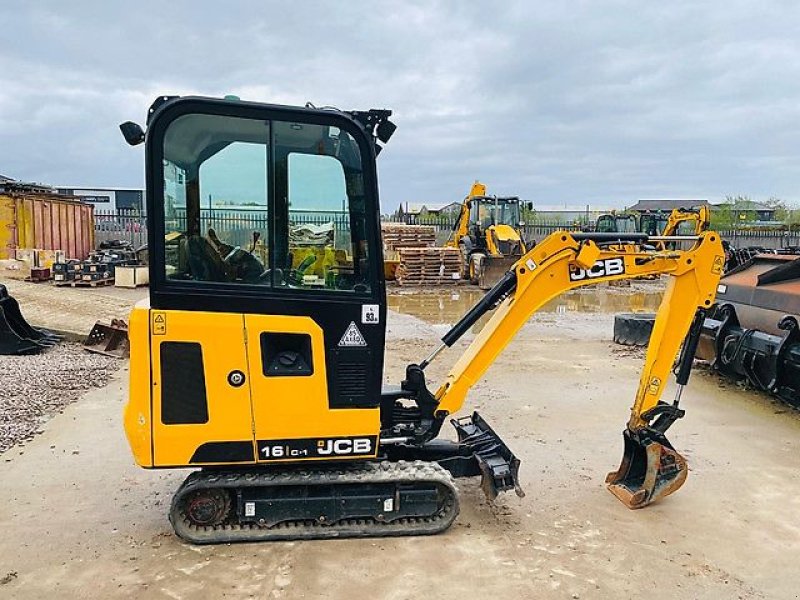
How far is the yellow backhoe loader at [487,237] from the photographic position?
71.5ft

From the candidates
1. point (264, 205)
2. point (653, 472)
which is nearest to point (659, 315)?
point (653, 472)

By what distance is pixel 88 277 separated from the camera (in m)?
19.1

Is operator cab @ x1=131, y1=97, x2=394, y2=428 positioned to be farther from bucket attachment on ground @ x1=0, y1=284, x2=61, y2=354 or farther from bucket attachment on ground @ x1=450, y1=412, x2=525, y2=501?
bucket attachment on ground @ x1=0, y1=284, x2=61, y2=354

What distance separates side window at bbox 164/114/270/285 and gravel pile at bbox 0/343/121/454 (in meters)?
3.38

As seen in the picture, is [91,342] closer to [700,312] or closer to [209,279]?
[209,279]

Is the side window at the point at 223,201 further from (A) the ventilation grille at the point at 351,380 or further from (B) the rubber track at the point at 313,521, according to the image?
(B) the rubber track at the point at 313,521

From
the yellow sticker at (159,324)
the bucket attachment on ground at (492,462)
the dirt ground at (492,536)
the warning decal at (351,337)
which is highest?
the yellow sticker at (159,324)

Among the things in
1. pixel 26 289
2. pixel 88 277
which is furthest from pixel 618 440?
pixel 88 277

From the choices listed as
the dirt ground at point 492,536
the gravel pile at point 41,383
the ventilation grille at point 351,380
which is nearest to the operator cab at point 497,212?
the gravel pile at point 41,383

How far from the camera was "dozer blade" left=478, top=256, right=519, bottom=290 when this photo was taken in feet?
70.9

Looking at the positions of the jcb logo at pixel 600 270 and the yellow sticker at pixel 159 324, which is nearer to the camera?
the yellow sticker at pixel 159 324

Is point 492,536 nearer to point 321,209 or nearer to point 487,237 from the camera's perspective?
point 321,209

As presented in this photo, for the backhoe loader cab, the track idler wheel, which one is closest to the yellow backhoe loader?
the backhoe loader cab

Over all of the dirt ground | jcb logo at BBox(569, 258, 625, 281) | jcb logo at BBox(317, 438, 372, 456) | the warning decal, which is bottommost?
the dirt ground
